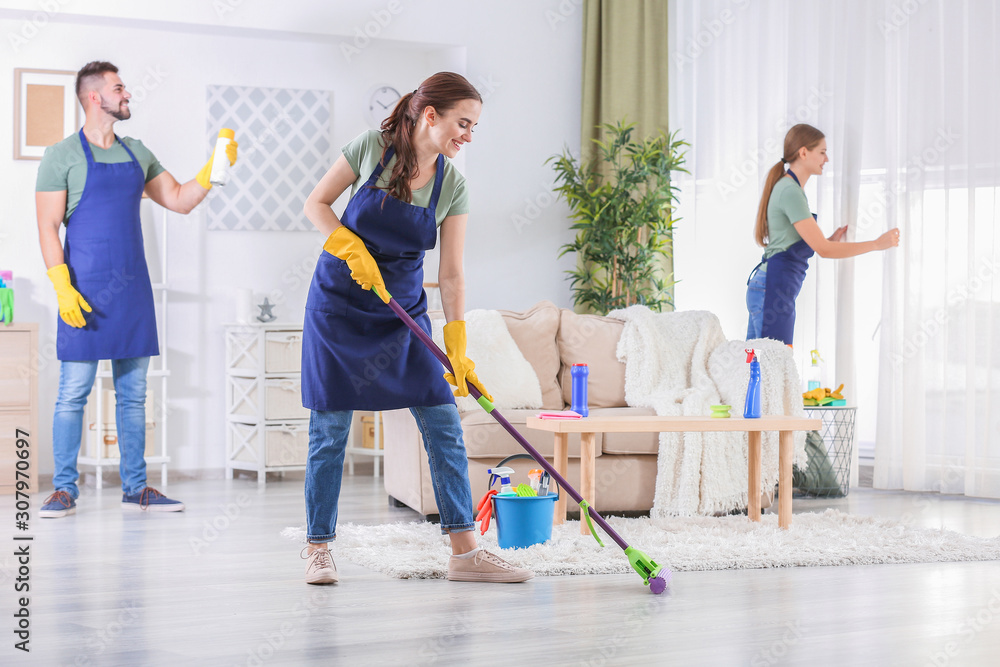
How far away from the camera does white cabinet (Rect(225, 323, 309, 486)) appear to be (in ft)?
14.8

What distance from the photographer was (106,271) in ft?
11.7

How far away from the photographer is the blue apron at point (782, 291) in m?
3.94

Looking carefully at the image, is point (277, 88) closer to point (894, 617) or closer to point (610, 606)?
point (610, 606)

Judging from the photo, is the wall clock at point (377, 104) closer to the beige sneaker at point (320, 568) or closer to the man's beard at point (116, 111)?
the man's beard at point (116, 111)

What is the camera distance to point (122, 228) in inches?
142

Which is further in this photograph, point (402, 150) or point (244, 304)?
point (244, 304)

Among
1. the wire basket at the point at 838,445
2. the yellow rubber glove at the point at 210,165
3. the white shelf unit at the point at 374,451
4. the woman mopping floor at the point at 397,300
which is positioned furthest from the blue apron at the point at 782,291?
the yellow rubber glove at the point at 210,165

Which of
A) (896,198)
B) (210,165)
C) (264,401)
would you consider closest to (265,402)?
(264,401)

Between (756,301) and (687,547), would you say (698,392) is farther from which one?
(687,547)

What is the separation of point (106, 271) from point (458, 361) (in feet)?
5.88

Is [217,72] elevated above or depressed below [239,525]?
above

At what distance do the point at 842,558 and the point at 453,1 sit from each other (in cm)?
349

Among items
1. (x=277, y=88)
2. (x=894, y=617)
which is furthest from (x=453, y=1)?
(x=894, y=617)

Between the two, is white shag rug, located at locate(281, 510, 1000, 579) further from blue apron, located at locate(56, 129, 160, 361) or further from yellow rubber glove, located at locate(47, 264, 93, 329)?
yellow rubber glove, located at locate(47, 264, 93, 329)
